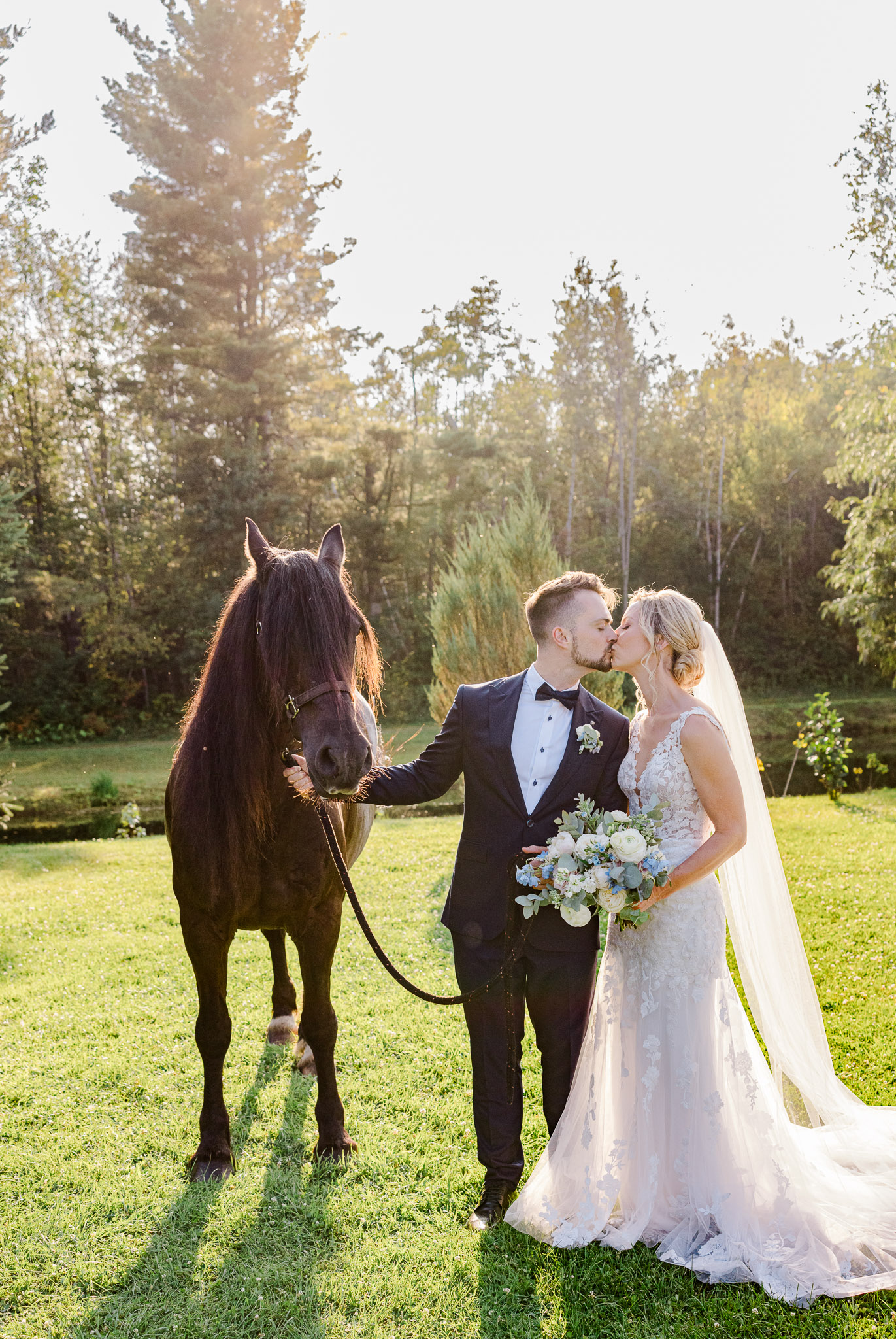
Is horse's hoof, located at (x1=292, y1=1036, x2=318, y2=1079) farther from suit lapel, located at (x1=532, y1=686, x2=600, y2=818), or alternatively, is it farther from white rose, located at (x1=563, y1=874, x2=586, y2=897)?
white rose, located at (x1=563, y1=874, x2=586, y2=897)

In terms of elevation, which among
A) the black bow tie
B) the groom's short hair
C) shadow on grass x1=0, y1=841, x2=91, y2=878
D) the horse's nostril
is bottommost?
shadow on grass x1=0, y1=841, x2=91, y2=878

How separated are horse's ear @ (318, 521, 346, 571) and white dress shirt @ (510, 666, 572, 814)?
0.93 m

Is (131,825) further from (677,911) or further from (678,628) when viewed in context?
(678,628)

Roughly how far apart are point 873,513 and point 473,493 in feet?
45.1

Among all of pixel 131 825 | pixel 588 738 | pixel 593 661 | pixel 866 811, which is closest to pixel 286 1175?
pixel 588 738

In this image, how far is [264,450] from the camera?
24.0 metres

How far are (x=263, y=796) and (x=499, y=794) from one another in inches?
38.0

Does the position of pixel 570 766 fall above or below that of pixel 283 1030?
above

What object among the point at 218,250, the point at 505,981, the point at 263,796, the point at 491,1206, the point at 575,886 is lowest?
the point at 491,1206

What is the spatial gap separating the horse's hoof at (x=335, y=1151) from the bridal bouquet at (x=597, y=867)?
1.70m

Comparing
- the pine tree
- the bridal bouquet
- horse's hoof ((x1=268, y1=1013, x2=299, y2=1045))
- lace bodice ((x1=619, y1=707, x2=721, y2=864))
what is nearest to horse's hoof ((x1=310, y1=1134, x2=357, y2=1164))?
horse's hoof ((x1=268, y1=1013, x2=299, y2=1045))

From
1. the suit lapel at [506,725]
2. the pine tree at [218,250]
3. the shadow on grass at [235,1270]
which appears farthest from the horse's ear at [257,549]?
the pine tree at [218,250]

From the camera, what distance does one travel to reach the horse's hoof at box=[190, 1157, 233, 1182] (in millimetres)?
3484

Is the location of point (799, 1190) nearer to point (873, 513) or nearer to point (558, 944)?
point (558, 944)
